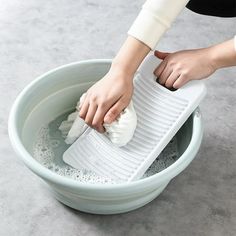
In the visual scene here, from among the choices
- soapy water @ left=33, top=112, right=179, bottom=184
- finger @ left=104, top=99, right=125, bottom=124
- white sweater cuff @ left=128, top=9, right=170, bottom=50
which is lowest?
soapy water @ left=33, top=112, right=179, bottom=184

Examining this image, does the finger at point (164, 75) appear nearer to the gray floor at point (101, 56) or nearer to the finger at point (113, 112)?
the finger at point (113, 112)

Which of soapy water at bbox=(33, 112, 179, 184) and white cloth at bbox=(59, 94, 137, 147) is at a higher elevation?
white cloth at bbox=(59, 94, 137, 147)

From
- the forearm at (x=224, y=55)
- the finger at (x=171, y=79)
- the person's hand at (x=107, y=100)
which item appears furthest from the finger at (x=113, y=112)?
the forearm at (x=224, y=55)

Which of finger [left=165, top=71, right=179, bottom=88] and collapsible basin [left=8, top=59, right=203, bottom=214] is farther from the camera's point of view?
finger [left=165, top=71, right=179, bottom=88]

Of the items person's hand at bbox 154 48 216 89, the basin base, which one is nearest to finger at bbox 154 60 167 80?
person's hand at bbox 154 48 216 89

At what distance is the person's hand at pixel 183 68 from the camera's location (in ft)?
3.59

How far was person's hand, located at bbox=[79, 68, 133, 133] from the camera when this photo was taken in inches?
41.9

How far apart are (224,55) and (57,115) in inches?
17.2

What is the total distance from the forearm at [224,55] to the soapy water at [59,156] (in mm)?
222

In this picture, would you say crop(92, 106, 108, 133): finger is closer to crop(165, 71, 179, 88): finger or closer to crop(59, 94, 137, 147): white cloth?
crop(59, 94, 137, 147): white cloth

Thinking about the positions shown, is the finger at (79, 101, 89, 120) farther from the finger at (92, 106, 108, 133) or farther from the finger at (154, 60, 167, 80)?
the finger at (154, 60, 167, 80)

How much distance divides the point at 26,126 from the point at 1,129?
20 centimetres

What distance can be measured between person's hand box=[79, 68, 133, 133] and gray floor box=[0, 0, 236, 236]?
231mm

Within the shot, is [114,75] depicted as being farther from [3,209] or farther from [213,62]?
[3,209]
